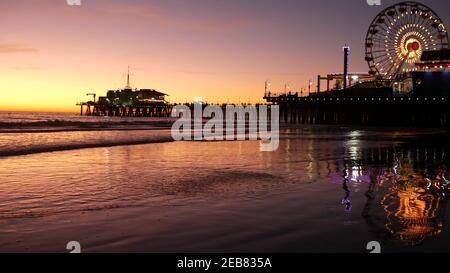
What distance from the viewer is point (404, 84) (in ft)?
235

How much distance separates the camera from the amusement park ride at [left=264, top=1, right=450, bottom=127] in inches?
2443

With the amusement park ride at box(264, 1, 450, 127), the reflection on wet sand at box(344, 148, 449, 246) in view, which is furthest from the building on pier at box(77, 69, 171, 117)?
the reflection on wet sand at box(344, 148, 449, 246)

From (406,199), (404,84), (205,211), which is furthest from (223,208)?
(404,84)

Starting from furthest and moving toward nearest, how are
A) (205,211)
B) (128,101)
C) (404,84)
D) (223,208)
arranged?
1. (128,101)
2. (404,84)
3. (223,208)
4. (205,211)

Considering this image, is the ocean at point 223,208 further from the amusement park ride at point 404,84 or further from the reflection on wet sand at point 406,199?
the amusement park ride at point 404,84

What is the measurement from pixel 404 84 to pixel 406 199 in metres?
67.9

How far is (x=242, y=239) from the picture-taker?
6.27 m

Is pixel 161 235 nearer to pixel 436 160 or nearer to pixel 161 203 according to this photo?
pixel 161 203

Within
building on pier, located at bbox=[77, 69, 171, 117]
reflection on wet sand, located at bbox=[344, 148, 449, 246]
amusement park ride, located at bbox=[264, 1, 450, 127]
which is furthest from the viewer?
building on pier, located at bbox=[77, 69, 171, 117]

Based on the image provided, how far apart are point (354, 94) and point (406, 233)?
73.6 metres

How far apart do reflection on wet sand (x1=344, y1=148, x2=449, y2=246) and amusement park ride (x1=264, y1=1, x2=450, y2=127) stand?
160 feet

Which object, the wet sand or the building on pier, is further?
the building on pier

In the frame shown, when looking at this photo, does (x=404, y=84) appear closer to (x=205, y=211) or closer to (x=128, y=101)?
(x=205, y=211)

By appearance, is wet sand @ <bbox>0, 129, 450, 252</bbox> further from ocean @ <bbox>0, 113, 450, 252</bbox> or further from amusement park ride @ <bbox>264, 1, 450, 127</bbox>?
amusement park ride @ <bbox>264, 1, 450, 127</bbox>
